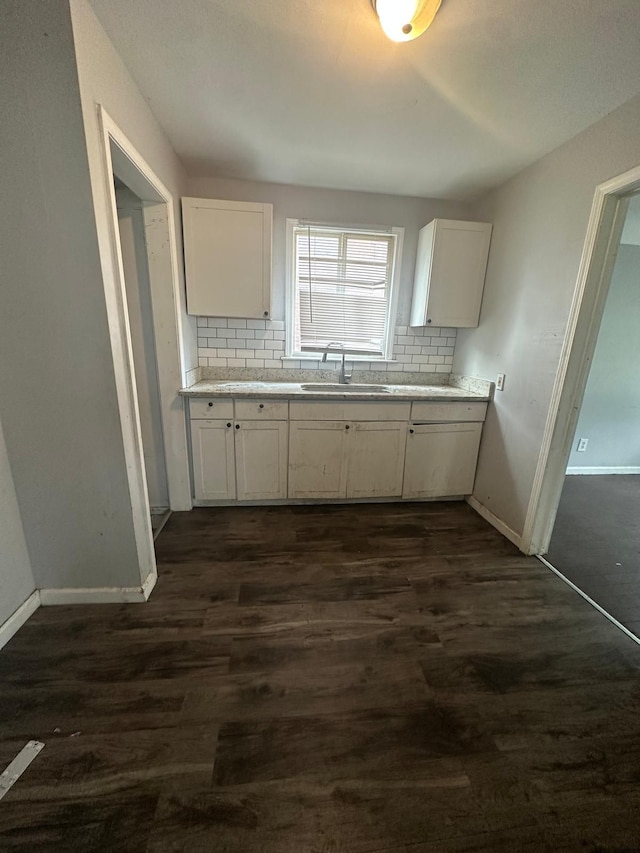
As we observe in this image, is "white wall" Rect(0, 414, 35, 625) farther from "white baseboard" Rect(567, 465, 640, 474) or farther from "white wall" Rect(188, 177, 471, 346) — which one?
"white baseboard" Rect(567, 465, 640, 474)

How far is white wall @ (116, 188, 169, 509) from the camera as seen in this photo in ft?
6.84

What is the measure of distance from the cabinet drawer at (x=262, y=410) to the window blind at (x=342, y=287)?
767 millimetres

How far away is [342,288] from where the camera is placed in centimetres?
287

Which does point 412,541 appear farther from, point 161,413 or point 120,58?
point 120,58

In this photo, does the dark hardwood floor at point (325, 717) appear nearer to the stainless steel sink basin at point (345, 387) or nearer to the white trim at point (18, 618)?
the white trim at point (18, 618)

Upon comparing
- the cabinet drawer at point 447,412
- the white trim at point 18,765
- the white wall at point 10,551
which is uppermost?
the cabinet drawer at point 447,412

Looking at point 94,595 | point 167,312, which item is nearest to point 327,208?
point 167,312

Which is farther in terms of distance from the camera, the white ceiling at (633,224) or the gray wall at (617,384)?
the gray wall at (617,384)

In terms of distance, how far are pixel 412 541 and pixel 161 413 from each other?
2.02m

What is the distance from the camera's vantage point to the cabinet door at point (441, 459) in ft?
8.55

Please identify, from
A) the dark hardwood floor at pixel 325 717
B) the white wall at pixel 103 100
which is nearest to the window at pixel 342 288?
the white wall at pixel 103 100

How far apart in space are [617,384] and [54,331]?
4.69 m

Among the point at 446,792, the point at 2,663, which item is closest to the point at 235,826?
the point at 446,792

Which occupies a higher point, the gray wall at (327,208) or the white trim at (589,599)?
the gray wall at (327,208)
